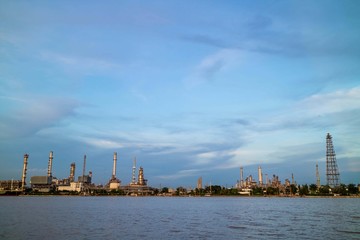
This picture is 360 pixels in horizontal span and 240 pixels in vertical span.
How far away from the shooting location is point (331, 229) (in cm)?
4953

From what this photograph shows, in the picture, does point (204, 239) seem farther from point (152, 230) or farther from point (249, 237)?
point (152, 230)

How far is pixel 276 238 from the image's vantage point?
40.6 metres

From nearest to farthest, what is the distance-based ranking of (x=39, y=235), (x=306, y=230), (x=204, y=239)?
(x=204, y=239) < (x=39, y=235) < (x=306, y=230)

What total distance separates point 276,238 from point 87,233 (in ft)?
81.1

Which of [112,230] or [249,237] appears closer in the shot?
[249,237]

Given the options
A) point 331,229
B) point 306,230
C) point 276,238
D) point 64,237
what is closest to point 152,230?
point 64,237

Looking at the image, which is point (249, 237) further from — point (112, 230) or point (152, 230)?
point (112, 230)

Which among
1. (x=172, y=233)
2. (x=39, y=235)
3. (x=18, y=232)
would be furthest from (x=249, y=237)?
(x=18, y=232)

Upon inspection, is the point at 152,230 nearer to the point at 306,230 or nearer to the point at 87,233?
the point at 87,233

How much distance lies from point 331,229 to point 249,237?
52.1ft

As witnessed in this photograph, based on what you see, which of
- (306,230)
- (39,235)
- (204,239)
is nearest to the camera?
(204,239)

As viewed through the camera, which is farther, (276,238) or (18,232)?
(18,232)

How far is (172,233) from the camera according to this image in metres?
45.4

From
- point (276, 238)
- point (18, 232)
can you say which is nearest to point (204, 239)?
point (276, 238)
